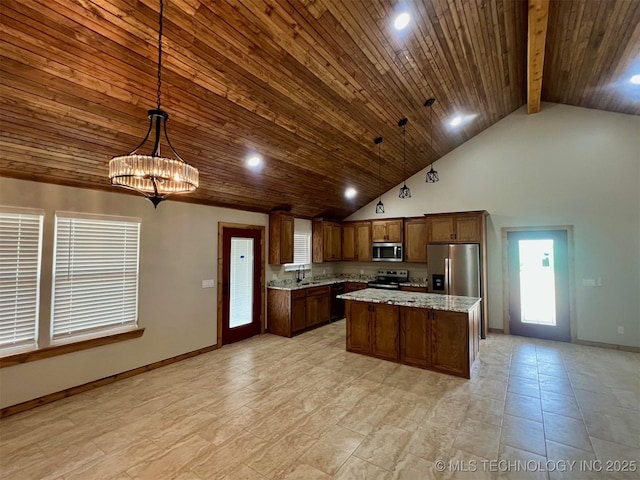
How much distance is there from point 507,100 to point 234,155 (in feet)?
16.5

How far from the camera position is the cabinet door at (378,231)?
279 inches

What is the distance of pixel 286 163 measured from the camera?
15.0 feet

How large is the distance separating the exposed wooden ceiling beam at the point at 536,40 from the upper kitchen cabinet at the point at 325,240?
468 centimetres

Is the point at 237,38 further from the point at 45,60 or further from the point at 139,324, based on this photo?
the point at 139,324

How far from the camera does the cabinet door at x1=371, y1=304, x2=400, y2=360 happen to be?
14.4ft

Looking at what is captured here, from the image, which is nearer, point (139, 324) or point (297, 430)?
point (297, 430)

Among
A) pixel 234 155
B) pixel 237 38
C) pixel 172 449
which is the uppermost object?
pixel 237 38

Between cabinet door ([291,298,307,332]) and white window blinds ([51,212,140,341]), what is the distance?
274cm

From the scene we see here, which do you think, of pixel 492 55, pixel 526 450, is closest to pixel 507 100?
pixel 492 55

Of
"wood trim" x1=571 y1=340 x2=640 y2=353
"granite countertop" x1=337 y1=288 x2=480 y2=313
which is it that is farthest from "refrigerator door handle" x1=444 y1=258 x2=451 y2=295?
"wood trim" x1=571 y1=340 x2=640 y2=353

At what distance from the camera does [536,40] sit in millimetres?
3400

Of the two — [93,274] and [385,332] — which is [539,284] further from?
[93,274]

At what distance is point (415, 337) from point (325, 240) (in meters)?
3.65

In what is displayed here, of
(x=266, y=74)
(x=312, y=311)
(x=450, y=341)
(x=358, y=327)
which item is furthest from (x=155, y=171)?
(x=312, y=311)
